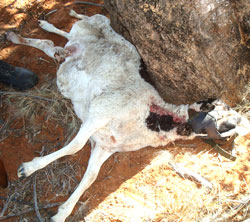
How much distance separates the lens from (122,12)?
2877mm

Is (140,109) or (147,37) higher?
(147,37)

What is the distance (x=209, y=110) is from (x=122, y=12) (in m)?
1.44

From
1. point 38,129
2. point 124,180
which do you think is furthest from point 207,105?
point 38,129

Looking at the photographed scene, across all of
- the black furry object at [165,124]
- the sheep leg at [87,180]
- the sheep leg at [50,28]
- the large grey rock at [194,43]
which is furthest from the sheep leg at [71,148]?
the sheep leg at [50,28]

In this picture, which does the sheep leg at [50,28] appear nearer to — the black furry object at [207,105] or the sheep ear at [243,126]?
the black furry object at [207,105]

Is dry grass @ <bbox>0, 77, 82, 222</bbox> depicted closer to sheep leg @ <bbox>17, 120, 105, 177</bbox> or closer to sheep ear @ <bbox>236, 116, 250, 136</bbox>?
sheep leg @ <bbox>17, 120, 105, 177</bbox>

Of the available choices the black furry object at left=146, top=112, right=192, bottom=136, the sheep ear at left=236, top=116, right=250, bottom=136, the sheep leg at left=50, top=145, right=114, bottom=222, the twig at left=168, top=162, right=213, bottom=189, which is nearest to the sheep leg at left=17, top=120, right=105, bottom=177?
the sheep leg at left=50, top=145, right=114, bottom=222

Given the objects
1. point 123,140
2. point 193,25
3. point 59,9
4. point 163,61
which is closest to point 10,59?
point 59,9

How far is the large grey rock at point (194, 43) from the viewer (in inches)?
93.7

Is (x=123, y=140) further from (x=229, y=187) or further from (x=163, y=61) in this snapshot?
(x=229, y=187)

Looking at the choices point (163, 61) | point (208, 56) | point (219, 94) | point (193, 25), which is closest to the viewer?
point (193, 25)

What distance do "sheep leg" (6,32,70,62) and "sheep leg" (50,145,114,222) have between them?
145 centimetres

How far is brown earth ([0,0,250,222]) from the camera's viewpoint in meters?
3.00

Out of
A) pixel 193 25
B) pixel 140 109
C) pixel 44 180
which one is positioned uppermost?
pixel 193 25
